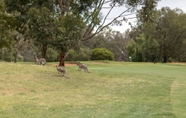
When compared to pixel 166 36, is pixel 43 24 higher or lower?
lower

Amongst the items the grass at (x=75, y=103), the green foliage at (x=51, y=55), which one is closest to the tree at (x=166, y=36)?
the green foliage at (x=51, y=55)

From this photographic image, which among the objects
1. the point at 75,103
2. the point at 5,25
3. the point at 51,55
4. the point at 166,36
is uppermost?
the point at 166,36

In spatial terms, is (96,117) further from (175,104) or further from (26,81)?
(26,81)

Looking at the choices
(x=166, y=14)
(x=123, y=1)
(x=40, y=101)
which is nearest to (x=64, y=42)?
(x=123, y=1)

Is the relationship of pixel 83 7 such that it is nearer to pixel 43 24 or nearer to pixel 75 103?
pixel 43 24

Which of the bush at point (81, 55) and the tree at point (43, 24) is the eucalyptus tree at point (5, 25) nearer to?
the tree at point (43, 24)

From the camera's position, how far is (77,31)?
77.0ft

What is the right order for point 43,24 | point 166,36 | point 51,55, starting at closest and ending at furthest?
point 43,24, point 51,55, point 166,36

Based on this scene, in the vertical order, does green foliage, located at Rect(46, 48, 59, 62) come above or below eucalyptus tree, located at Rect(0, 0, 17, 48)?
below

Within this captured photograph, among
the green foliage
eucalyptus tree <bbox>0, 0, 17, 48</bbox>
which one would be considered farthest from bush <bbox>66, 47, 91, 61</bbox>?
eucalyptus tree <bbox>0, 0, 17, 48</bbox>

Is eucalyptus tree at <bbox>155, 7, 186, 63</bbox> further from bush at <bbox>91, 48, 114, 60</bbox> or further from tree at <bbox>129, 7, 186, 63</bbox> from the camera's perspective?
A: bush at <bbox>91, 48, 114, 60</bbox>

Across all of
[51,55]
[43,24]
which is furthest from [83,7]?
[51,55]

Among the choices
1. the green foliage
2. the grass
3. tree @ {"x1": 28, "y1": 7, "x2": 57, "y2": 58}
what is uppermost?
tree @ {"x1": 28, "y1": 7, "x2": 57, "y2": 58}

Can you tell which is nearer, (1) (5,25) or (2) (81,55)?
(1) (5,25)
